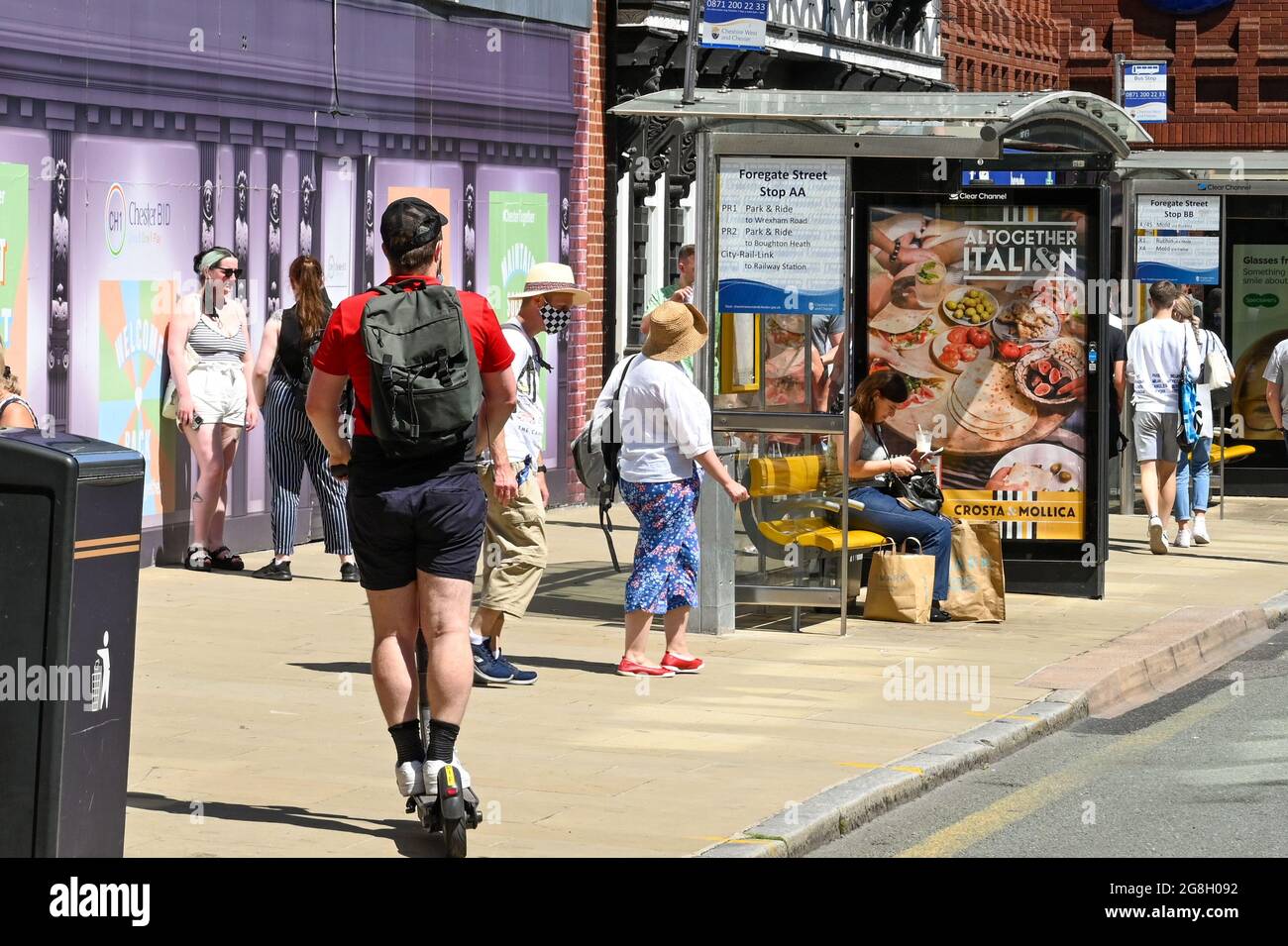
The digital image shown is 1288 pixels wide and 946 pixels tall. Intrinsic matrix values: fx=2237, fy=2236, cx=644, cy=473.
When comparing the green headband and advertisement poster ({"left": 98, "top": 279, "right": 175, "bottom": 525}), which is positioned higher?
the green headband

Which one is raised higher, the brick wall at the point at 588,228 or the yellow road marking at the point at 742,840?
the brick wall at the point at 588,228

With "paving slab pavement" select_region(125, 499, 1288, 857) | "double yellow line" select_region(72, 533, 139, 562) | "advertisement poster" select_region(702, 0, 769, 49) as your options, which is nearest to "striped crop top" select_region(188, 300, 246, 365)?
"paving slab pavement" select_region(125, 499, 1288, 857)

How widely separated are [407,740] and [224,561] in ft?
21.9

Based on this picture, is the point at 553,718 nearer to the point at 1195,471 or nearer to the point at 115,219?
the point at 115,219

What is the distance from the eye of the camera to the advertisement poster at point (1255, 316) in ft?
67.9

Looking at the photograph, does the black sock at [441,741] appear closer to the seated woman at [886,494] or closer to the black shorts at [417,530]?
the black shorts at [417,530]

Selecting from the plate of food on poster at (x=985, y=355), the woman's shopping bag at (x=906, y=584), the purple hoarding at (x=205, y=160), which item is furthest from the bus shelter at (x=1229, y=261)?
Answer: the woman's shopping bag at (x=906, y=584)

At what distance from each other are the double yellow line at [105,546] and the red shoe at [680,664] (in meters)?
4.50

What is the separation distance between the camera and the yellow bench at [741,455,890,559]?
449 inches

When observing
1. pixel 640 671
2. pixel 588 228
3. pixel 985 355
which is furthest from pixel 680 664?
pixel 588 228

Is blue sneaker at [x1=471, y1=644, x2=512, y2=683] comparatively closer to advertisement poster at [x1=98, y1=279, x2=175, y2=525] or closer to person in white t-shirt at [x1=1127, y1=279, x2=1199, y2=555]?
advertisement poster at [x1=98, y1=279, x2=175, y2=525]

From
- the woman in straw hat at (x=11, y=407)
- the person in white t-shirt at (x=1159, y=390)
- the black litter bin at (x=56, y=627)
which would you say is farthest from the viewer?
the person in white t-shirt at (x=1159, y=390)

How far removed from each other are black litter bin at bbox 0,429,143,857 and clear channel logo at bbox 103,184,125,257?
7.40 metres
